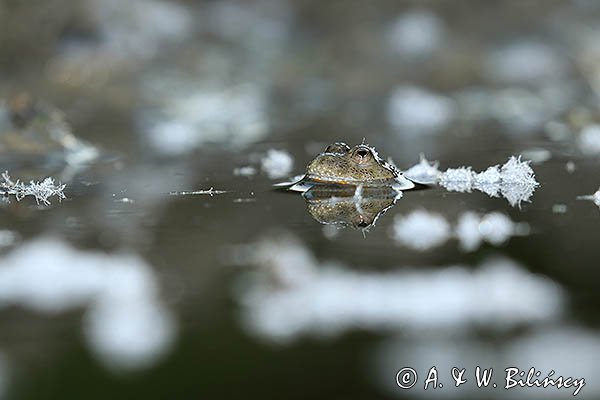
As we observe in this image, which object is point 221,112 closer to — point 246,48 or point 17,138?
point 246,48

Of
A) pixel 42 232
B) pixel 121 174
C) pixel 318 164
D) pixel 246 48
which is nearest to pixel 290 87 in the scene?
pixel 246 48

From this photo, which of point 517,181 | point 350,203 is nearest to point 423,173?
point 517,181

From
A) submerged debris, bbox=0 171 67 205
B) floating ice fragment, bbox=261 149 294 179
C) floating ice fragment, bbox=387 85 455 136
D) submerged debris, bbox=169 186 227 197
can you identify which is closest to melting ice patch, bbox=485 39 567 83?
floating ice fragment, bbox=387 85 455 136

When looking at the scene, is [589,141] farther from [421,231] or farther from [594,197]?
[421,231]

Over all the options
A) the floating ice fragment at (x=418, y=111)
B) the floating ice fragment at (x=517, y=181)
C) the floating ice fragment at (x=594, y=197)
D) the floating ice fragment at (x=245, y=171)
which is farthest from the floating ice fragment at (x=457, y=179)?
the floating ice fragment at (x=418, y=111)

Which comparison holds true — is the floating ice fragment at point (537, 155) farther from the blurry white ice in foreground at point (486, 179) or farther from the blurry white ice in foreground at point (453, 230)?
the blurry white ice in foreground at point (453, 230)
